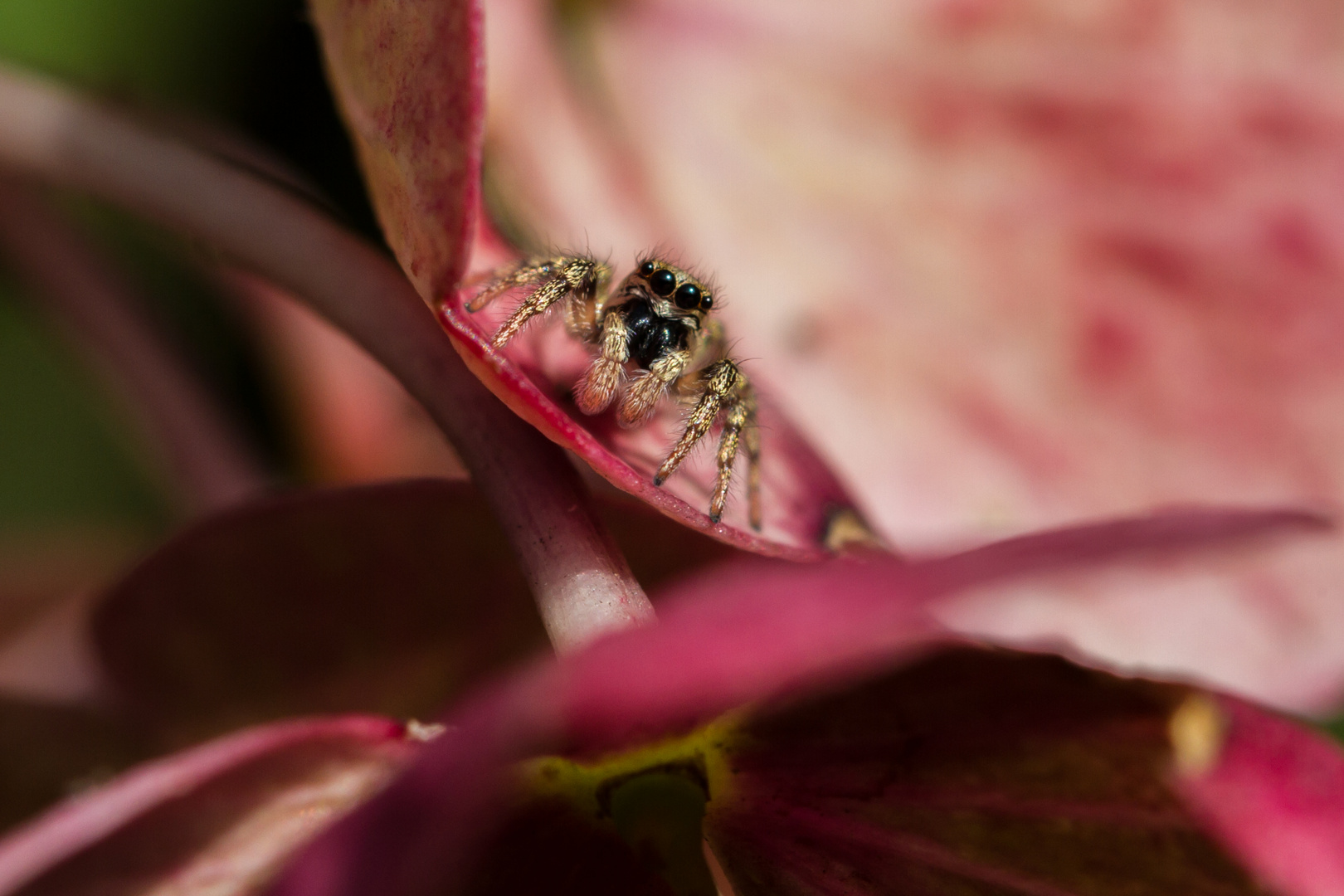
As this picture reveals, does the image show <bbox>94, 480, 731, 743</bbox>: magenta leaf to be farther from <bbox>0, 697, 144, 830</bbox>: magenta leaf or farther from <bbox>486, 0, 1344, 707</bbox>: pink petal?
<bbox>486, 0, 1344, 707</bbox>: pink petal

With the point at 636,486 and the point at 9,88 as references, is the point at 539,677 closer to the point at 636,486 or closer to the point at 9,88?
the point at 636,486

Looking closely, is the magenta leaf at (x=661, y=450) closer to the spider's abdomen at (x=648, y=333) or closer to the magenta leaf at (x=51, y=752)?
the spider's abdomen at (x=648, y=333)

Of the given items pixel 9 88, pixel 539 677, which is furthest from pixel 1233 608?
pixel 9 88

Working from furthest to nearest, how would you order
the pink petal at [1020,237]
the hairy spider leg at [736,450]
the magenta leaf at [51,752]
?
the pink petal at [1020,237], the magenta leaf at [51,752], the hairy spider leg at [736,450]

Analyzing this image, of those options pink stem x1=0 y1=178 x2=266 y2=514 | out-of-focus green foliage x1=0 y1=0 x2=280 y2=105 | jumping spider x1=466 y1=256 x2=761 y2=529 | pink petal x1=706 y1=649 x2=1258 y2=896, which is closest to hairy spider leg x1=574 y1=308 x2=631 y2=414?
jumping spider x1=466 y1=256 x2=761 y2=529

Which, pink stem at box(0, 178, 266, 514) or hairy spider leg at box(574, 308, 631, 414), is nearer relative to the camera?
hairy spider leg at box(574, 308, 631, 414)

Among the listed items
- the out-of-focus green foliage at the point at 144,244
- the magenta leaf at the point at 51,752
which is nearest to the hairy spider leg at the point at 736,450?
the magenta leaf at the point at 51,752
